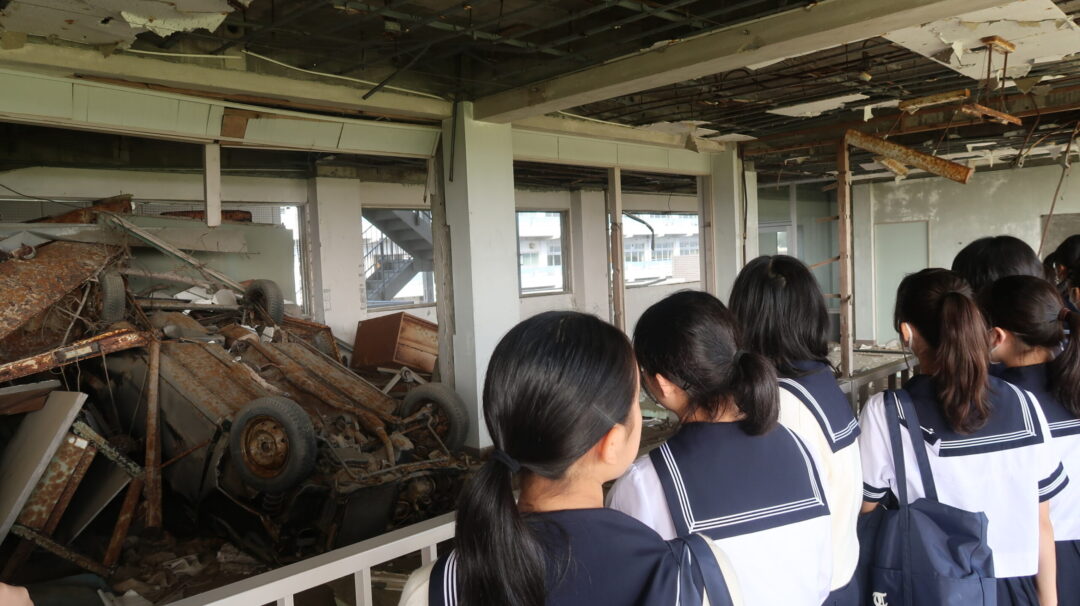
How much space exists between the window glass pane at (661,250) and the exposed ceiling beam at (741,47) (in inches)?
354

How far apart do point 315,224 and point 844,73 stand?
6239 mm

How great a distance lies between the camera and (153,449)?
16.0 ft

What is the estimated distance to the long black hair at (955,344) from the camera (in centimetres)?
165

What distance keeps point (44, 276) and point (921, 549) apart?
6.01 m

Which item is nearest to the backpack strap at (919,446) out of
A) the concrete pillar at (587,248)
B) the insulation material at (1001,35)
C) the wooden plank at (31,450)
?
the insulation material at (1001,35)

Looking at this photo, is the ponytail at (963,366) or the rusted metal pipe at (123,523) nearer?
the ponytail at (963,366)

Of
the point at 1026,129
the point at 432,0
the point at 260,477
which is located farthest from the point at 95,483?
the point at 1026,129

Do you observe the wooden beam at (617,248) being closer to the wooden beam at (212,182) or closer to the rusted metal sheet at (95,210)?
the wooden beam at (212,182)

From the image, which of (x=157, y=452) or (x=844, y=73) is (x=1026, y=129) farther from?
(x=157, y=452)

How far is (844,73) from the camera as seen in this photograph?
17.3 ft

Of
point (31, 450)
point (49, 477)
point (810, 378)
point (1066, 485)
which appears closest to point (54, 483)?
point (49, 477)

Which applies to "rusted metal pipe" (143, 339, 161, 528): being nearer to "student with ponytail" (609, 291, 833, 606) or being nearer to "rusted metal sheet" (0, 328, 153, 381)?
"rusted metal sheet" (0, 328, 153, 381)

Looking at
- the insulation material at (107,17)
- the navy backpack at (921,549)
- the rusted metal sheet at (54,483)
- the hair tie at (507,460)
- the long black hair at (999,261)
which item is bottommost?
the rusted metal sheet at (54,483)

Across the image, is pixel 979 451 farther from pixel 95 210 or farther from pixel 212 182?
pixel 95 210
